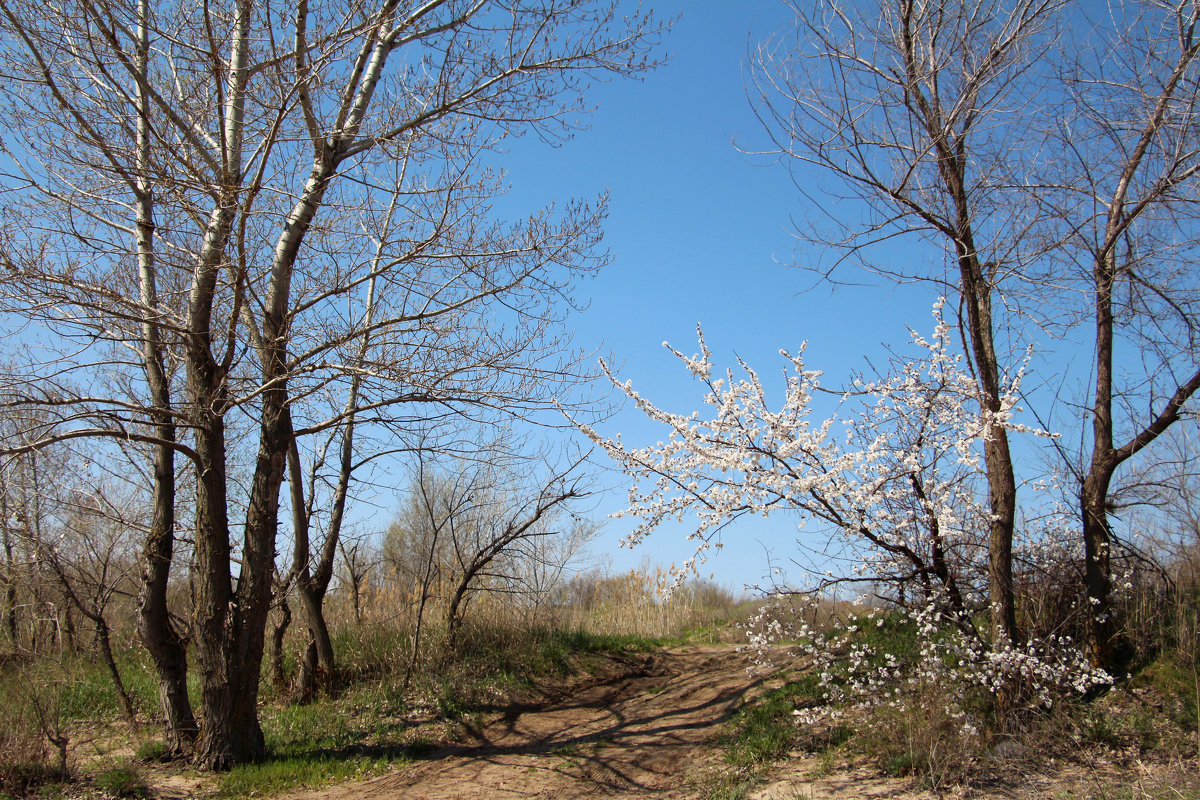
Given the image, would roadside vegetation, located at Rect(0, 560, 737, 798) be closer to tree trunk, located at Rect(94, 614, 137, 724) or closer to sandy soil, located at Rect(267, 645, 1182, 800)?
tree trunk, located at Rect(94, 614, 137, 724)

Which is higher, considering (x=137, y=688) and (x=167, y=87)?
(x=167, y=87)

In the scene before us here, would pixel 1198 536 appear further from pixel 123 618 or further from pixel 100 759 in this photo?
pixel 123 618

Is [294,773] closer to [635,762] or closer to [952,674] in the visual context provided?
[635,762]

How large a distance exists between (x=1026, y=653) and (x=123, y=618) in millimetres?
13967

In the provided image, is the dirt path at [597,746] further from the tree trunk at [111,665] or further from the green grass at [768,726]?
the tree trunk at [111,665]

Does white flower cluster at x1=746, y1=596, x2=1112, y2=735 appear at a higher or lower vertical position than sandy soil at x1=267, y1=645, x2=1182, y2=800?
higher

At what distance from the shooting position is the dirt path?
621cm

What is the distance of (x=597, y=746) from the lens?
738 cm

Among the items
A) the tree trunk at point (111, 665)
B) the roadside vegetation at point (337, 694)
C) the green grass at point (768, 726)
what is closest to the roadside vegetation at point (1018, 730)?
the green grass at point (768, 726)

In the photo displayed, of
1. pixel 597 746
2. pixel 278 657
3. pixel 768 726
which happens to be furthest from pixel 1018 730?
pixel 278 657

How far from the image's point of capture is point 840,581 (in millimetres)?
6707

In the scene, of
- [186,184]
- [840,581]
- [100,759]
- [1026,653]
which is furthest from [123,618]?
[1026,653]

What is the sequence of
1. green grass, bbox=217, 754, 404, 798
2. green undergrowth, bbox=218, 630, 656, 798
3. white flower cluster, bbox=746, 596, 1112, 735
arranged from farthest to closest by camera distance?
green undergrowth, bbox=218, 630, 656, 798
green grass, bbox=217, 754, 404, 798
white flower cluster, bbox=746, 596, 1112, 735

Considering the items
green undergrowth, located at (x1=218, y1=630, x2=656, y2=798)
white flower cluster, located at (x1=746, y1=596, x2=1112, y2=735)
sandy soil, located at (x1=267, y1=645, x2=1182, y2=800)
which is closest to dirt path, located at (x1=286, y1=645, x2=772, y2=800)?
sandy soil, located at (x1=267, y1=645, x2=1182, y2=800)
